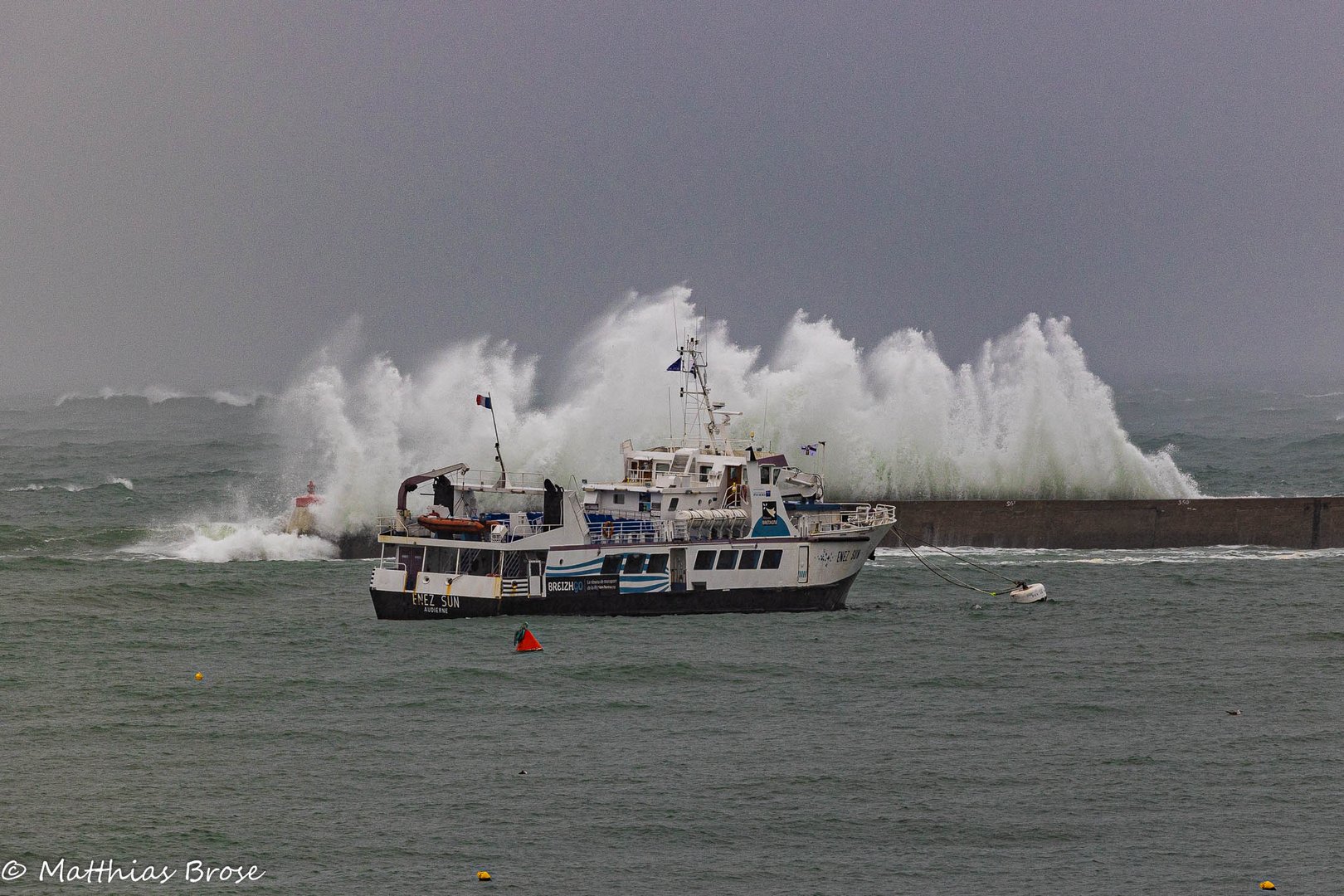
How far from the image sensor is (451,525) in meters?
46.9

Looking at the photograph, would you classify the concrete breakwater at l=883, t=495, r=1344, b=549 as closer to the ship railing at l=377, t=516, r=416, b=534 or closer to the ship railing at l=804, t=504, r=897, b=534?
the ship railing at l=804, t=504, r=897, b=534

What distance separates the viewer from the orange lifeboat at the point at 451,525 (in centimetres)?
4691

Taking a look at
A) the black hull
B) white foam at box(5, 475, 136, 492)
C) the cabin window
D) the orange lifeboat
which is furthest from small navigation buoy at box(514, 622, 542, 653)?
white foam at box(5, 475, 136, 492)

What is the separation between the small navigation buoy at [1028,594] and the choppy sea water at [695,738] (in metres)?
0.61

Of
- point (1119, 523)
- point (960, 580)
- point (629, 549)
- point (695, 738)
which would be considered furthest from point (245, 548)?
point (1119, 523)

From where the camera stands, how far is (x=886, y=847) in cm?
2764

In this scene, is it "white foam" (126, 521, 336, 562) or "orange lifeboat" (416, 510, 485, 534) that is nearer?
"orange lifeboat" (416, 510, 485, 534)

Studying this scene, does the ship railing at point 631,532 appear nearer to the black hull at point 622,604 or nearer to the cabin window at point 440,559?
the black hull at point 622,604

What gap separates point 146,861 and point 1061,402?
5789 cm

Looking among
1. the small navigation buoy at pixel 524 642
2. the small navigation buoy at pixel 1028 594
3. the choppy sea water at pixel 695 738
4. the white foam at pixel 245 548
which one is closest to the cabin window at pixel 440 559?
the choppy sea water at pixel 695 738

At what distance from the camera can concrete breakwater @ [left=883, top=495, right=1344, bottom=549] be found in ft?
203

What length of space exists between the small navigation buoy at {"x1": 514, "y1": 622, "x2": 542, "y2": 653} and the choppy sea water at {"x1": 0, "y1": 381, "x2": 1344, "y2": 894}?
609 millimetres

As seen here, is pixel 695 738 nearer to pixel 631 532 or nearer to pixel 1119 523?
pixel 631 532

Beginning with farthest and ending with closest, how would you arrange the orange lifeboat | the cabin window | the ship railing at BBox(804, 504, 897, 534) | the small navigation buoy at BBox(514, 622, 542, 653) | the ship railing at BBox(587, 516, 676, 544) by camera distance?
1. the ship railing at BBox(804, 504, 897, 534)
2. the ship railing at BBox(587, 516, 676, 544)
3. the cabin window
4. the orange lifeboat
5. the small navigation buoy at BBox(514, 622, 542, 653)
